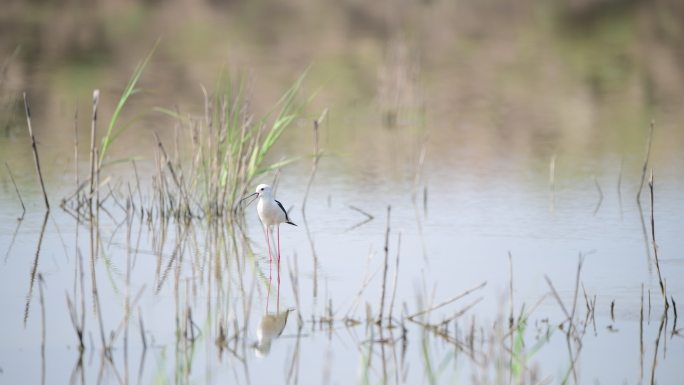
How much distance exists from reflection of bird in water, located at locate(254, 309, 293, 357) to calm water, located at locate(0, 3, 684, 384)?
1.3 inches

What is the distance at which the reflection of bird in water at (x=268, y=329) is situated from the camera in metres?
4.85

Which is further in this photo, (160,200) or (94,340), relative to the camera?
(160,200)

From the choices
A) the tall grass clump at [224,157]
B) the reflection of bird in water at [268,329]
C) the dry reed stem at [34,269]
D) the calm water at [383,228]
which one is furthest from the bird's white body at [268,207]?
the dry reed stem at [34,269]

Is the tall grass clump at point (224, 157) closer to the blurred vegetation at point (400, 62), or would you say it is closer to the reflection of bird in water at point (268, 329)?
the reflection of bird in water at point (268, 329)

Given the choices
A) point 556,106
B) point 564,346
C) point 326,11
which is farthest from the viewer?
point 326,11

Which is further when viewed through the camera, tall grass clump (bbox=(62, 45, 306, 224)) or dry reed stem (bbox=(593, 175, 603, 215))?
dry reed stem (bbox=(593, 175, 603, 215))

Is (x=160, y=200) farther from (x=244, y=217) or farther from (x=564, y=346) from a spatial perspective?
(x=564, y=346)

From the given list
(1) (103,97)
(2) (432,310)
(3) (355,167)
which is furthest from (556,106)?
(2) (432,310)

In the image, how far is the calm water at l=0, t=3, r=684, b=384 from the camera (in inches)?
188

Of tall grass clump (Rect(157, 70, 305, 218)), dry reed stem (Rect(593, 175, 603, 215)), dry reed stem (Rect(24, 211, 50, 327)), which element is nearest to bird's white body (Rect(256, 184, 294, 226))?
tall grass clump (Rect(157, 70, 305, 218))

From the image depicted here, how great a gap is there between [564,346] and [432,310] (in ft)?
2.29

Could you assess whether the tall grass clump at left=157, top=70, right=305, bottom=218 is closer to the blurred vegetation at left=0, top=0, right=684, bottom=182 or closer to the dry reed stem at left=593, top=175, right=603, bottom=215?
the dry reed stem at left=593, top=175, right=603, bottom=215

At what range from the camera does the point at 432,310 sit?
5.30 meters

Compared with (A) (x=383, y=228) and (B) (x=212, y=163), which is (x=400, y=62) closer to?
(A) (x=383, y=228)
